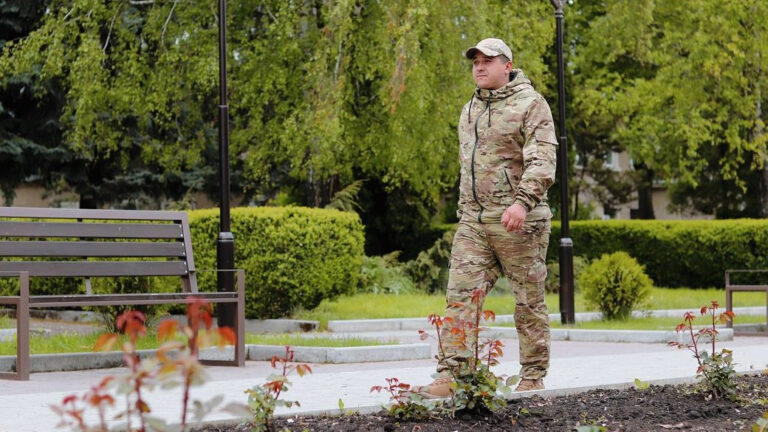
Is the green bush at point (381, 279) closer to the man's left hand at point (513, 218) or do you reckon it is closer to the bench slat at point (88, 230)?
the bench slat at point (88, 230)

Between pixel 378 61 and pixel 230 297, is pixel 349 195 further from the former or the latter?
pixel 230 297

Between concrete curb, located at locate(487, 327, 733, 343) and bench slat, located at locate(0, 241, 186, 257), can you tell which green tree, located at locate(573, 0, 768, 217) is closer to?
concrete curb, located at locate(487, 327, 733, 343)

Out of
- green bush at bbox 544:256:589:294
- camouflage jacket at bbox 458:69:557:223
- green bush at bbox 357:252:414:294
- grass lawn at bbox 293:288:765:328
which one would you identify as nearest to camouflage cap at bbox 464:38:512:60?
camouflage jacket at bbox 458:69:557:223

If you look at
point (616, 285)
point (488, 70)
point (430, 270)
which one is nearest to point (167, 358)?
point (488, 70)

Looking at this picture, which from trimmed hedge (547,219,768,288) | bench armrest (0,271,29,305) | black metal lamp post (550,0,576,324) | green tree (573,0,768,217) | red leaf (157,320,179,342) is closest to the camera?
red leaf (157,320,179,342)

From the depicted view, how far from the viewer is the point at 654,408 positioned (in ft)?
20.1

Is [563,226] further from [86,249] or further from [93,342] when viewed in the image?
[86,249]

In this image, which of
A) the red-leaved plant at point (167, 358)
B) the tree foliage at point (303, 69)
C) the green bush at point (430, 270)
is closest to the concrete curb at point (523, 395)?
the red-leaved plant at point (167, 358)

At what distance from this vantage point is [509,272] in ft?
21.7

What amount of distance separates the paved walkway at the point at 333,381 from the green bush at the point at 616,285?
354cm

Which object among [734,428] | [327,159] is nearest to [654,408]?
[734,428]

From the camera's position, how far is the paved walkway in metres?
5.98

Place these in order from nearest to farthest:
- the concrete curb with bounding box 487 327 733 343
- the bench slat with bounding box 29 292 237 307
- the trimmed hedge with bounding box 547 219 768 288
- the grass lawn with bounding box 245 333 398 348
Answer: the bench slat with bounding box 29 292 237 307 → the grass lawn with bounding box 245 333 398 348 → the concrete curb with bounding box 487 327 733 343 → the trimmed hedge with bounding box 547 219 768 288

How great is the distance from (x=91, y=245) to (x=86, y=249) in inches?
2.6
